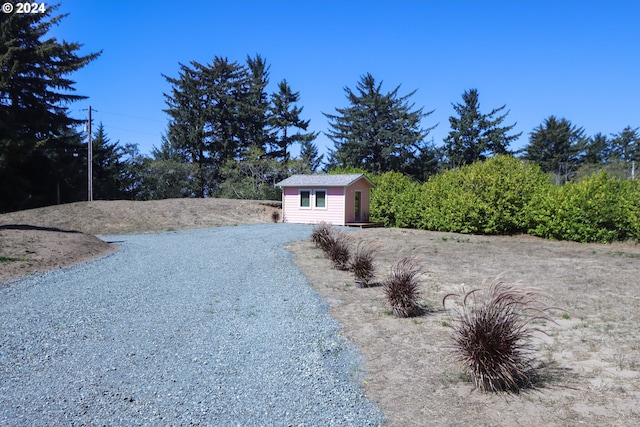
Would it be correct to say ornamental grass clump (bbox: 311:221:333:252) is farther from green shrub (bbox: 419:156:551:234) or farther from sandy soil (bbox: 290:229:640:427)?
green shrub (bbox: 419:156:551:234)

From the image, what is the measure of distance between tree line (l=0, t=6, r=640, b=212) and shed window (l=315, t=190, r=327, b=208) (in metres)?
7.69

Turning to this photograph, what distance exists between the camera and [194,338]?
421cm

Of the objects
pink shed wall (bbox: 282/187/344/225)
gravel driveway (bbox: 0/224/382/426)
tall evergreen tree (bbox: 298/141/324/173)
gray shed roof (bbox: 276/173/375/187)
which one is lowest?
gravel driveway (bbox: 0/224/382/426)

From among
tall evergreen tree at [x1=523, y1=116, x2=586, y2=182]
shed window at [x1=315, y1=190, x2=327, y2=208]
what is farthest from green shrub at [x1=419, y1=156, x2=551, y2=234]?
tall evergreen tree at [x1=523, y1=116, x2=586, y2=182]

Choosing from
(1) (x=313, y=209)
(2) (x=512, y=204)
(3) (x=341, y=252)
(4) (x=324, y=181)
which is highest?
(4) (x=324, y=181)

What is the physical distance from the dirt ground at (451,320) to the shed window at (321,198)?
339 inches

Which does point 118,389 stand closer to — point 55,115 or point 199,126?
point 55,115

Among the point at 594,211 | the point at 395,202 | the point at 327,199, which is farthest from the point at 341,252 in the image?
the point at 395,202

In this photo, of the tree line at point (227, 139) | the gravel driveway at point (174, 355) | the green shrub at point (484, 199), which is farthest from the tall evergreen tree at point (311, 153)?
the gravel driveway at point (174, 355)

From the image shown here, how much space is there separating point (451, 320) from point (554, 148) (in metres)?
44.9

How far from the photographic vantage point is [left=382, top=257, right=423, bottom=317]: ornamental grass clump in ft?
17.1

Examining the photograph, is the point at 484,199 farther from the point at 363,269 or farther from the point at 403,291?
the point at 403,291

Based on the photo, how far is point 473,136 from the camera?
122 ft

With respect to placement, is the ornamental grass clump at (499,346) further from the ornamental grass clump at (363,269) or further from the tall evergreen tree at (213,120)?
the tall evergreen tree at (213,120)
